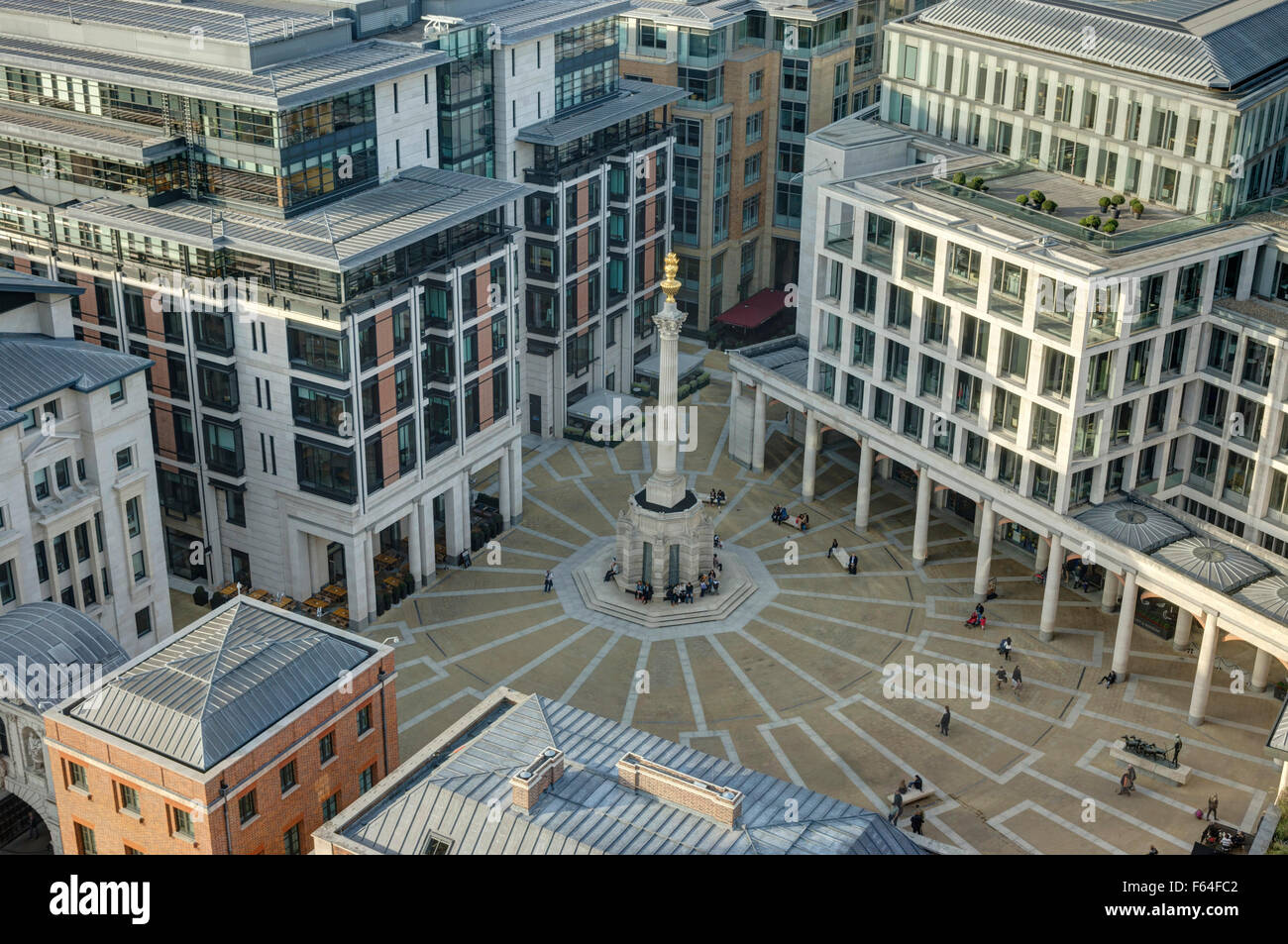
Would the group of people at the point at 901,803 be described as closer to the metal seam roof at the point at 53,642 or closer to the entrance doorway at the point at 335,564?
the entrance doorway at the point at 335,564

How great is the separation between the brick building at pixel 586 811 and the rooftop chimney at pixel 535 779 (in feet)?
0.19

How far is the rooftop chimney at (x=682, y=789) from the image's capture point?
66125mm

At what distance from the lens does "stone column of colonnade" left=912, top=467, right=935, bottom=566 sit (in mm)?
115250

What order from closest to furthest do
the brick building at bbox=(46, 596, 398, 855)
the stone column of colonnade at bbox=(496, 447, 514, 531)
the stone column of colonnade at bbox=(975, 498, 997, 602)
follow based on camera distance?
the brick building at bbox=(46, 596, 398, 855) < the stone column of colonnade at bbox=(975, 498, 997, 602) < the stone column of colonnade at bbox=(496, 447, 514, 531)

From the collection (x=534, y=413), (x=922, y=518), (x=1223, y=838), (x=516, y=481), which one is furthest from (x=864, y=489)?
(x=1223, y=838)

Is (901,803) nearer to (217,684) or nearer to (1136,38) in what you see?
(217,684)

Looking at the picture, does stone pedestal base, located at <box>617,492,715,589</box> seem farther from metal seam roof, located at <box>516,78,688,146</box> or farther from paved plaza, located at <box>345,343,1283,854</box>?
metal seam roof, located at <box>516,78,688,146</box>

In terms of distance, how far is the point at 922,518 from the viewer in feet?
382

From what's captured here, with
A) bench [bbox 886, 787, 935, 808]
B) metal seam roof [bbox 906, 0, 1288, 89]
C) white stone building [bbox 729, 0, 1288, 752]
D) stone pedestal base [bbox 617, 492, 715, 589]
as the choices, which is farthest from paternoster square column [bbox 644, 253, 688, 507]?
metal seam roof [bbox 906, 0, 1288, 89]

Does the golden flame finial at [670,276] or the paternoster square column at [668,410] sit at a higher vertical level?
the golden flame finial at [670,276]

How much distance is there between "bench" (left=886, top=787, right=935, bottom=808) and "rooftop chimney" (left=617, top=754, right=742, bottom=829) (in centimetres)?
2733

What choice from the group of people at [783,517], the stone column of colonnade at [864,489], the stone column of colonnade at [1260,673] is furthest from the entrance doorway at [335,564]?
the stone column of colonnade at [1260,673]

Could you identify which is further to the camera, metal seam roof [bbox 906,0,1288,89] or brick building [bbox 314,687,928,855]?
metal seam roof [bbox 906,0,1288,89]

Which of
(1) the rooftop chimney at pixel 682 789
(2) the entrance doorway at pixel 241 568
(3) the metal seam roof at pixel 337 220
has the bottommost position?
(2) the entrance doorway at pixel 241 568
